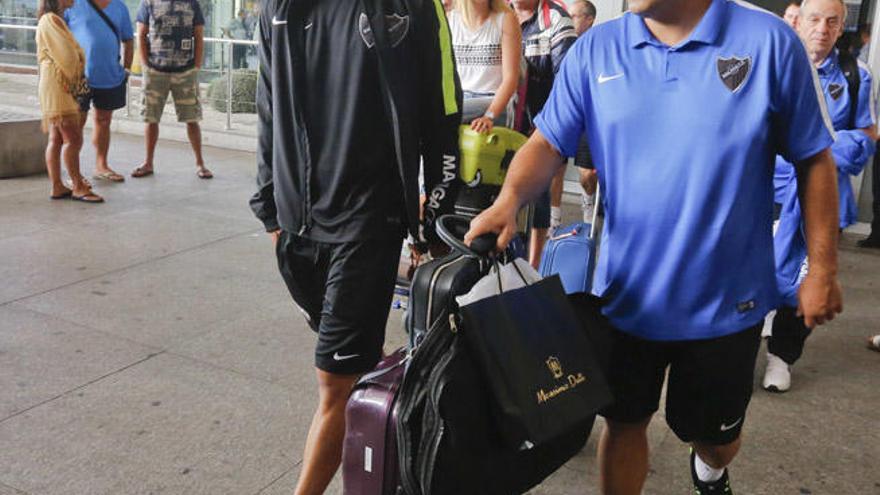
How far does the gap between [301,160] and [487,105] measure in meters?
2.56

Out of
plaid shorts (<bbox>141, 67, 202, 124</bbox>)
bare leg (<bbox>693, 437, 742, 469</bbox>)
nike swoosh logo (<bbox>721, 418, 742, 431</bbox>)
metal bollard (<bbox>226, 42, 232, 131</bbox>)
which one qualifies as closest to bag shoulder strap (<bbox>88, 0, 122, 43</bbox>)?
plaid shorts (<bbox>141, 67, 202, 124</bbox>)

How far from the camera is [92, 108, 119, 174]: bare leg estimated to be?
8.63 m

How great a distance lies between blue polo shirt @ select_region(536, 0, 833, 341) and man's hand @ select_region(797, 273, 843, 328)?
0.12 meters

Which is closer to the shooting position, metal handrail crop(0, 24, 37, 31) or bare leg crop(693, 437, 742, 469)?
bare leg crop(693, 437, 742, 469)

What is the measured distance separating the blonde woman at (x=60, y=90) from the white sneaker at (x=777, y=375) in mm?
5918

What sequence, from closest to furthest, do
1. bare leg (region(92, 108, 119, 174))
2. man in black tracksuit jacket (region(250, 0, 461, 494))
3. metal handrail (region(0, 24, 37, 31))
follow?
1. man in black tracksuit jacket (region(250, 0, 461, 494))
2. bare leg (region(92, 108, 119, 174))
3. metal handrail (region(0, 24, 37, 31))

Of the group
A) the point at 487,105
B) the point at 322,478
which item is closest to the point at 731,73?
the point at 322,478

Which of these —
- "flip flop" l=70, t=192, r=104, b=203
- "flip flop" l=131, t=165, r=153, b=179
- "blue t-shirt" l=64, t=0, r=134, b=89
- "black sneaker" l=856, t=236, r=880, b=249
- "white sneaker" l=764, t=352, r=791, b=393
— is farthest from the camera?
"flip flop" l=131, t=165, r=153, b=179

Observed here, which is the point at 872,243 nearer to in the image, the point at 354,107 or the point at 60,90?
the point at 354,107

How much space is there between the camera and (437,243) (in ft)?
9.59

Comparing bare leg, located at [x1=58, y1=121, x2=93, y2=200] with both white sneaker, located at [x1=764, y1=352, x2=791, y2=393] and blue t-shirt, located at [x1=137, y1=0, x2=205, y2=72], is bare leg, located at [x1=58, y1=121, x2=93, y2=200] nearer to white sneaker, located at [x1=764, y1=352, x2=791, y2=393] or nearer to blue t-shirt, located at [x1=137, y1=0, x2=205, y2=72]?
blue t-shirt, located at [x1=137, y1=0, x2=205, y2=72]

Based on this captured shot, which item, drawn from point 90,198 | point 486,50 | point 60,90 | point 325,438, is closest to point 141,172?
point 90,198

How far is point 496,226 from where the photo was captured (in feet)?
7.36

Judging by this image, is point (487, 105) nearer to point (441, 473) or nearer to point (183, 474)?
point (183, 474)
